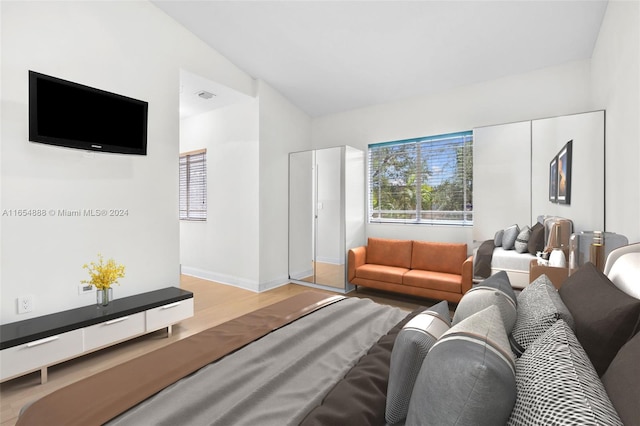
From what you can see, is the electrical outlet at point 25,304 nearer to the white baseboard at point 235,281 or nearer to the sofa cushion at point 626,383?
the white baseboard at point 235,281

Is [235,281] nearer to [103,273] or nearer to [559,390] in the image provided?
[103,273]

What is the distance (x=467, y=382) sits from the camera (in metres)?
0.69

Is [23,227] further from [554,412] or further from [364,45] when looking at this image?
[364,45]

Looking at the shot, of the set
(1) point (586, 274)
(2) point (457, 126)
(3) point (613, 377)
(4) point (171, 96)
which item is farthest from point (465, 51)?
(3) point (613, 377)

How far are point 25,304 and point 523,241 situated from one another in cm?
458

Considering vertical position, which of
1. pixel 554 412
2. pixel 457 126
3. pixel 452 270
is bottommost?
pixel 452 270

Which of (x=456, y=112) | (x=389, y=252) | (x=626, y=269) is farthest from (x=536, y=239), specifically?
(x=626, y=269)

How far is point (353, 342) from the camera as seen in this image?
62.6 inches

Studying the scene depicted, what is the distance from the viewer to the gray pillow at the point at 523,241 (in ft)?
10.7

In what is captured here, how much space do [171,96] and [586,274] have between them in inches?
154

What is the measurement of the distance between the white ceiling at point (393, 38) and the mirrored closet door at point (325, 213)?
1093 mm

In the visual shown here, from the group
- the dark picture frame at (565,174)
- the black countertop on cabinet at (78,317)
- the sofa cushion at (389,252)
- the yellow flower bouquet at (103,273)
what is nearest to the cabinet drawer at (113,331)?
the black countertop on cabinet at (78,317)

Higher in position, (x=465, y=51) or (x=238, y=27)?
(x=238, y=27)

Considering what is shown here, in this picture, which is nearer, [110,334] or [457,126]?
[110,334]
